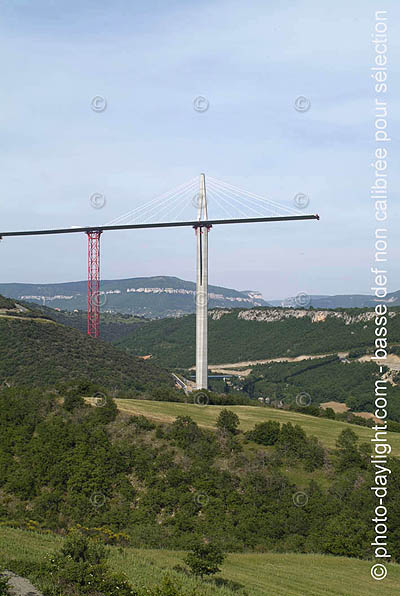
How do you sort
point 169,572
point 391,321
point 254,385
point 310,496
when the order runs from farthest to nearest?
1. point 391,321
2. point 254,385
3. point 310,496
4. point 169,572

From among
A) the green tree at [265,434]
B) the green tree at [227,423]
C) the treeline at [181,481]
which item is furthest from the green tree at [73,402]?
the green tree at [265,434]

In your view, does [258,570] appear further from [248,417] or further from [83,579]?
[248,417]

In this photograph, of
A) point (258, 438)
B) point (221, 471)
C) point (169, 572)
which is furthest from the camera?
point (258, 438)

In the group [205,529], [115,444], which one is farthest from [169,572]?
[115,444]

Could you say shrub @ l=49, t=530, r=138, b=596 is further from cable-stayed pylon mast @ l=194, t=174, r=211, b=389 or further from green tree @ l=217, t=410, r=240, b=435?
cable-stayed pylon mast @ l=194, t=174, r=211, b=389

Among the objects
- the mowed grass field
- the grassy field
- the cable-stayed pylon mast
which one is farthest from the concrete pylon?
the mowed grass field

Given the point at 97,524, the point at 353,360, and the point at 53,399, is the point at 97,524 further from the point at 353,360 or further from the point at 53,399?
the point at 353,360
